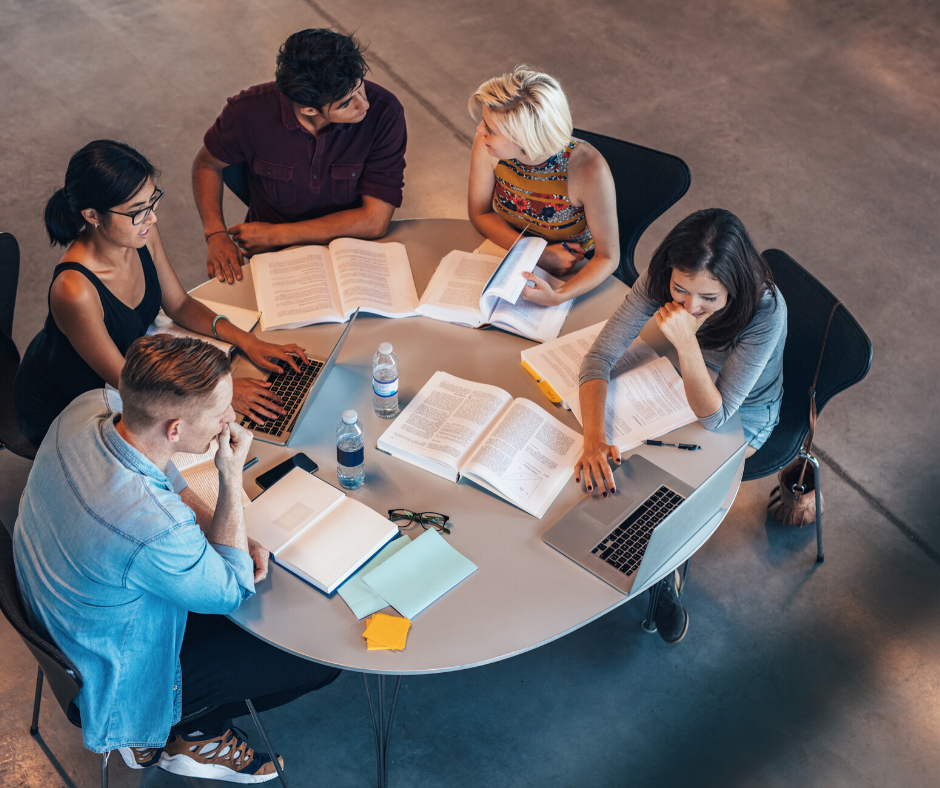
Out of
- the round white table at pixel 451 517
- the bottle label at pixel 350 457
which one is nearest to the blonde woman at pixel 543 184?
the round white table at pixel 451 517

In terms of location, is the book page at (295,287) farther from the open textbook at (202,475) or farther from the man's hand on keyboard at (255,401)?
the open textbook at (202,475)

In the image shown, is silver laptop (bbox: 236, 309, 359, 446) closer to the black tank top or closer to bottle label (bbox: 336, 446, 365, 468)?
bottle label (bbox: 336, 446, 365, 468)

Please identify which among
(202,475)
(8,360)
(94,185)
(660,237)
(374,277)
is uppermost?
(94,185)

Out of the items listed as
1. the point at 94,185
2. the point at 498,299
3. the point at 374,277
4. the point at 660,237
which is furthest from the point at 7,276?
the point at 660,237

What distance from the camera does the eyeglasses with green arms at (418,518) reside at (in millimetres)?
2035

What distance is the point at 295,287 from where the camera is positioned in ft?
8.61

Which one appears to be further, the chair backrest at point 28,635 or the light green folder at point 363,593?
the light green folder at point 363,593

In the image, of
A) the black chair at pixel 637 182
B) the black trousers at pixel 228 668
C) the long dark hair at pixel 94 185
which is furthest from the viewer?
the black chair at pixel 637 182

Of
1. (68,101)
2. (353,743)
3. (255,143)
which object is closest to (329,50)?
(255,143)

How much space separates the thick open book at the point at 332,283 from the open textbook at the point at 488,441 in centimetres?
40

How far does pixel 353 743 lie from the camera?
8.14ft

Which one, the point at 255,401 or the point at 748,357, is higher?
the point at 748,357

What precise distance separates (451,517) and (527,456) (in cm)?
28

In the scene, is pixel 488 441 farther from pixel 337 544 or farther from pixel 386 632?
pixel 386 632
